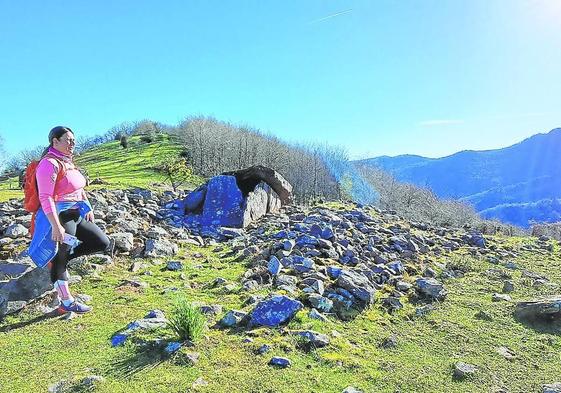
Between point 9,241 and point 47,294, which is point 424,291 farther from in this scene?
point 9,241

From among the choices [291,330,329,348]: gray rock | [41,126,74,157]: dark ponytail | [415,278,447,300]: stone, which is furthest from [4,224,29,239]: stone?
[415,278,447,300]: stone

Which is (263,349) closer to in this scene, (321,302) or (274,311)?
(274,311)

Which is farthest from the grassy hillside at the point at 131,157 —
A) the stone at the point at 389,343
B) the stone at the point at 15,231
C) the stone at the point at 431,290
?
the stone at the point at 389,343

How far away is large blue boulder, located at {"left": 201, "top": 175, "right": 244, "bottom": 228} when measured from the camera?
14516mm

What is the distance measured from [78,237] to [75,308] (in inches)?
44.7

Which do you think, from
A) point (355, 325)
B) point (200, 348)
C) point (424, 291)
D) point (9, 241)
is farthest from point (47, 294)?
point (424, 291)

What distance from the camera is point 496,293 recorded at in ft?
28.8

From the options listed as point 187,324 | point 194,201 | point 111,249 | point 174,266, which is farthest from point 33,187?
point 194,201

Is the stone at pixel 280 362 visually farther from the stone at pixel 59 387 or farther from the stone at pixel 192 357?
the stone at pixel 59 387

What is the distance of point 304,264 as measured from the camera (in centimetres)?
851

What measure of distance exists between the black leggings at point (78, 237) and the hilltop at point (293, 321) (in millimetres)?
825

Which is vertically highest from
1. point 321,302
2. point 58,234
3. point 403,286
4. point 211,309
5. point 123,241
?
point 58,234

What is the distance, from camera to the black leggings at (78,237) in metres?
5.44

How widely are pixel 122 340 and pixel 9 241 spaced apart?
6037 mm
